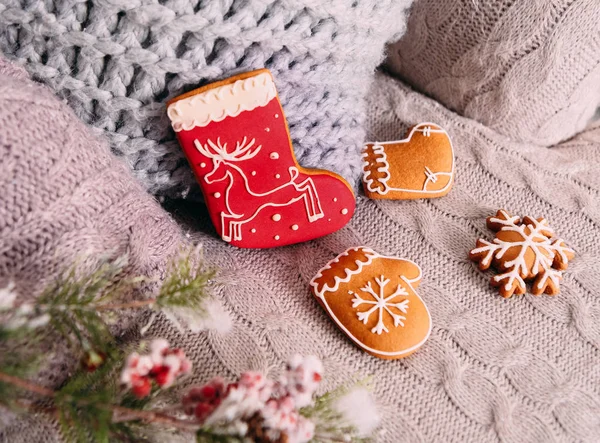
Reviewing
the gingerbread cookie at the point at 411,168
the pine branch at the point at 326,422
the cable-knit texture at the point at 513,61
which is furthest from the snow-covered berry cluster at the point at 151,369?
the cable-knit texture at the point at 513,61

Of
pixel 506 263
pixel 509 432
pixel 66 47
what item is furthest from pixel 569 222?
pixel 66 47

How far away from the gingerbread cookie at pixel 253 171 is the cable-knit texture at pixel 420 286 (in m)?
0.05

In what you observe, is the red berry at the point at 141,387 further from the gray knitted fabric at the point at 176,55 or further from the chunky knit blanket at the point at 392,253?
the gray knitted fabric at the point at 176,55

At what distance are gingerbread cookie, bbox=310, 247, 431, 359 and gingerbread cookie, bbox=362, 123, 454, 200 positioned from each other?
10cm

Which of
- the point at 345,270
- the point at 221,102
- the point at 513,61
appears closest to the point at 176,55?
the point at 221,102

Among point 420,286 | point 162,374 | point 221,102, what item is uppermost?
point 221,102

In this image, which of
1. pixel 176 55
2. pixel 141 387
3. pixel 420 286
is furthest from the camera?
pixel 420 286

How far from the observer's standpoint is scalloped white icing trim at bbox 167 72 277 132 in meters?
0.58

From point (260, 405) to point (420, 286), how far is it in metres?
0.31

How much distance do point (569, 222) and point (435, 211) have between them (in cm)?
18

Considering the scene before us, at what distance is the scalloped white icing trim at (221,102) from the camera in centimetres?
58

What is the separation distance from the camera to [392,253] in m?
0.71

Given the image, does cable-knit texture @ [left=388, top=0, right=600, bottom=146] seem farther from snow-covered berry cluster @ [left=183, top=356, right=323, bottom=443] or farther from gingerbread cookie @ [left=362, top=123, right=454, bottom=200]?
snow-covered berry cluster @ [left=183, top=356, right=323, bottom=443]

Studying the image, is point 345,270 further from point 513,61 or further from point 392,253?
point 513,61
